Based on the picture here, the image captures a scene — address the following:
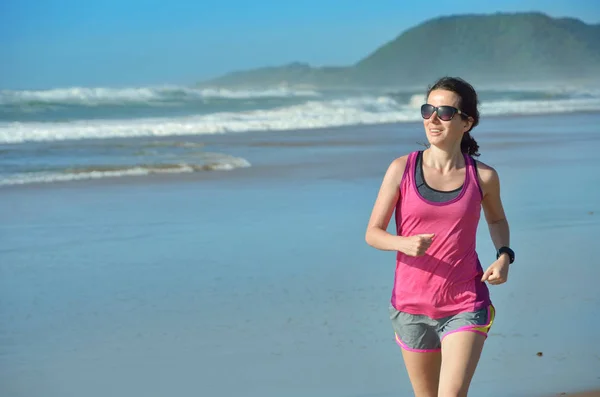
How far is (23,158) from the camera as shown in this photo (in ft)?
49.5

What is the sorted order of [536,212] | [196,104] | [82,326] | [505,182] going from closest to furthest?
[82,326]
[536,212]
[505,182]
[196,104]

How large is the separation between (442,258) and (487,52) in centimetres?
9176

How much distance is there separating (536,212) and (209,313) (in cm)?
414

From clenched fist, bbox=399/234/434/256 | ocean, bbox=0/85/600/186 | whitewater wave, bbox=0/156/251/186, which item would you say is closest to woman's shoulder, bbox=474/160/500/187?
clenched fist, bbox=399/234/434/256

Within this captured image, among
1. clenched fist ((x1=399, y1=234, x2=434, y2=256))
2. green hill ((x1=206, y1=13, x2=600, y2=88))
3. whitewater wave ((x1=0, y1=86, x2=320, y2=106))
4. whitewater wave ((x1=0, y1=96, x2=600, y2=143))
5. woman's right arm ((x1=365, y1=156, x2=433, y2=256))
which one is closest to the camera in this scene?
clenched fist ((x1=399, y1=234, x2=434, y2=256))

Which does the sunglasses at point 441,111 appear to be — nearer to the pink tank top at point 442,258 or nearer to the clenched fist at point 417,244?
the pink tank top at point 442,258

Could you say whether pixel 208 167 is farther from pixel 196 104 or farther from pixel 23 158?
pixel 196 104

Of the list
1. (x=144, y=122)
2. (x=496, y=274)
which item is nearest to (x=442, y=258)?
(x=496, y=274)

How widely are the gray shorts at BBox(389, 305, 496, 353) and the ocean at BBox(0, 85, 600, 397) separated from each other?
1120 millimetres

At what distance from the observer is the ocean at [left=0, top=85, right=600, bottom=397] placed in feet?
14.8

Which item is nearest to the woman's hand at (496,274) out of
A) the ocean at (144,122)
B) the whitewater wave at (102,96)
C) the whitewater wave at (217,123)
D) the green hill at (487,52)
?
the ocean at (144,122)

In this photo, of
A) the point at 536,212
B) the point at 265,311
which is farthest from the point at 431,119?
the point at 536,212

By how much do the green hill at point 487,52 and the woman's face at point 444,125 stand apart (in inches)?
2589

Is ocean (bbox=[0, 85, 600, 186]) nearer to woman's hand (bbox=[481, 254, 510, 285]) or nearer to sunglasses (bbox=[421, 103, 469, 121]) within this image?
sunglasses (bbox=[421, 103, 469, 121])
